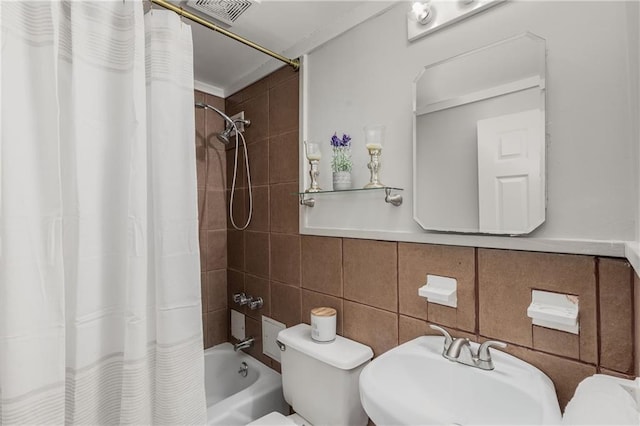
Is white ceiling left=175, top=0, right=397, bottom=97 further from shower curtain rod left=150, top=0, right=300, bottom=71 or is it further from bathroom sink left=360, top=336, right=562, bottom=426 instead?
bathroom sink left=360, top=336, right=562, bottom=426

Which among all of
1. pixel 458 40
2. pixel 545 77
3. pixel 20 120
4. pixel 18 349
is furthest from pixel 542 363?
pixel 20 120

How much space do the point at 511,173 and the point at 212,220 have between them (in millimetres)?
1751

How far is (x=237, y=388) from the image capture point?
193 centimetres

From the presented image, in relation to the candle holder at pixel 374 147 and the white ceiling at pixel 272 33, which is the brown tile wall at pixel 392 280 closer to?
the white ceiling at pixel 272 33

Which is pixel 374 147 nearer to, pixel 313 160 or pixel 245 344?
pixel 313 160

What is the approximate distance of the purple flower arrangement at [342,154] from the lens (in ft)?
4.38

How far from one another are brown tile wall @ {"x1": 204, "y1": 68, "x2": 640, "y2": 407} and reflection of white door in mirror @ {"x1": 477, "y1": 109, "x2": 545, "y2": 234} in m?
0.10

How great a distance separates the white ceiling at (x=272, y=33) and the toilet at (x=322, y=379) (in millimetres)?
1353

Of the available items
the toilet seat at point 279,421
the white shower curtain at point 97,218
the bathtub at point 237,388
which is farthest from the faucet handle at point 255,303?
the white shower curtain at point 97,218

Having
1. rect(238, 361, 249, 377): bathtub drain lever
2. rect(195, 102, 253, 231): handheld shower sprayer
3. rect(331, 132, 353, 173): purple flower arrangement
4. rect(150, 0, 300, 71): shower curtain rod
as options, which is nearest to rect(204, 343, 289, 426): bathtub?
rect(238, 361, 249, 377): bathtub drain lever

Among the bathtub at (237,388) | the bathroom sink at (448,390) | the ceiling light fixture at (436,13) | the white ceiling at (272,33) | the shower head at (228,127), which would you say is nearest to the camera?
the bathroom sink at (448,390)

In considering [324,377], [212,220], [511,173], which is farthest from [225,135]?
[511,173]

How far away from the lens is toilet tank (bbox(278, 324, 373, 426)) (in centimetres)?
117

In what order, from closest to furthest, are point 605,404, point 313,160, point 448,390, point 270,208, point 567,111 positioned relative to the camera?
point 605,404, point 567,111, point 448,390, point 313,160, point 270,208
